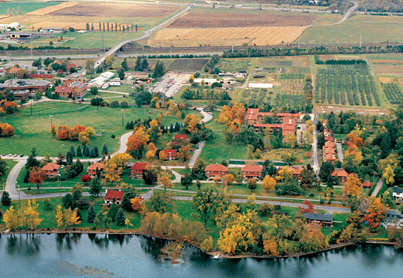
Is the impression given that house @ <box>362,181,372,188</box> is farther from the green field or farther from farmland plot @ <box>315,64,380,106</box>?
the green field

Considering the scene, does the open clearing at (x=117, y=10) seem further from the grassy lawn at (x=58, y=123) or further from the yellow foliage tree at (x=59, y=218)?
the yellow foliage tree at (x=59, y=218)

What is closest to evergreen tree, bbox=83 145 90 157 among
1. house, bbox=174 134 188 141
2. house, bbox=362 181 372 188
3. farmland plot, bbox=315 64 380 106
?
house, bbox=174 134 188 141

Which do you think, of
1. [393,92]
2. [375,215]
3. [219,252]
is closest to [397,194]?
[375,215]

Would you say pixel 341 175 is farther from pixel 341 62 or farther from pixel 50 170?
pixel 341 62

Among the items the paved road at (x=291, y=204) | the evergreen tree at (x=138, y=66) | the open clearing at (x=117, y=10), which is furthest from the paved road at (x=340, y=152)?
the open clearing at (x=117, y=10)

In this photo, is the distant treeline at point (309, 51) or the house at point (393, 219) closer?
the house at point (393, 219)

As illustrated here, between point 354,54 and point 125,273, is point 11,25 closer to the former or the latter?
point 354,54

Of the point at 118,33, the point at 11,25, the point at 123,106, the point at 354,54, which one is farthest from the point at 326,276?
the point at 11,25
